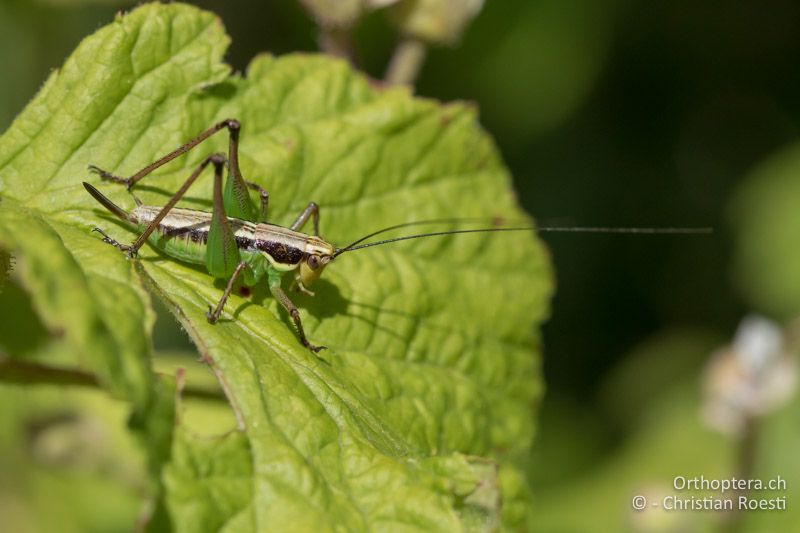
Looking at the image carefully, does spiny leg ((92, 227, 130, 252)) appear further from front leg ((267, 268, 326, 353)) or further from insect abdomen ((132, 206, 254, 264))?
front leg ((267, 268, 326, 353))

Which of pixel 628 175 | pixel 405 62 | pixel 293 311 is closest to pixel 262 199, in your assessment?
pixel 293 311

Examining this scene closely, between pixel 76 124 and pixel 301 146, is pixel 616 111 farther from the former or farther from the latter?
pixel 76 124

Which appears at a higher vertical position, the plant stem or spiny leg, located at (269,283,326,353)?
the plant stem

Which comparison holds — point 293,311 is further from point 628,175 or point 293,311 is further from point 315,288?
point 628,175

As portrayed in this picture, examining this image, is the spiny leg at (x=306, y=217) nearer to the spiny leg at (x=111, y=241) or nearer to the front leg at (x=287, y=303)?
the front leg at (x=287, y=303)

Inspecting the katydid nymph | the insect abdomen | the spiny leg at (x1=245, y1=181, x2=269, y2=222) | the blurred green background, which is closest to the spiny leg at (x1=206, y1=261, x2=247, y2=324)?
the katydid nymph

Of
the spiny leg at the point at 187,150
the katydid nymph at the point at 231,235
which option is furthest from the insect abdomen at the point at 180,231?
the spiny leg at the point at 187,150
